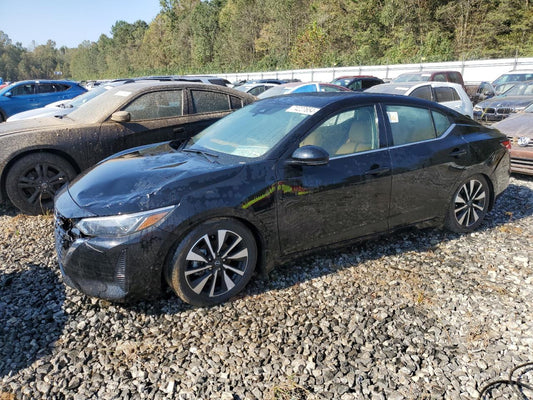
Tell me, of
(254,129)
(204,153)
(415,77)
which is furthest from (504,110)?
(204,153)

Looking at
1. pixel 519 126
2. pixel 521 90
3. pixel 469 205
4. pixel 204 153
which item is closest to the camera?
pixel 204 153

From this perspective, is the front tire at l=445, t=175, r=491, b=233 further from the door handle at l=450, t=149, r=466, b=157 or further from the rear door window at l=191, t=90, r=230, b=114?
the rear door window at l=191, t=90, r=230, b=114

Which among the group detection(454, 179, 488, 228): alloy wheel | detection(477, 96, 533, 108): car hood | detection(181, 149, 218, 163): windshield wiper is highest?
detection(181, 149, 218, 163): windshield wiper

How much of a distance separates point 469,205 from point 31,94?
14.6 m

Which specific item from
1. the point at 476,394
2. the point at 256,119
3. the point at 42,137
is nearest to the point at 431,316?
the point at 476,394

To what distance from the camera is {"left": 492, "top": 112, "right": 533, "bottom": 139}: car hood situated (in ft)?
21.9

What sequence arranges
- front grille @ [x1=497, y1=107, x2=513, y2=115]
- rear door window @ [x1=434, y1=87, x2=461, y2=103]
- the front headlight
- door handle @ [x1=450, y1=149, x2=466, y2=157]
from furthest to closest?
front grille @ [x1=497, y1=107, x2=513, y2=115] → rear door window @ [x1=434, y1=87, x2=461, y2=103] → door handle @ [x1=450, y1=149, x2=466, y2=157] → the front headlight

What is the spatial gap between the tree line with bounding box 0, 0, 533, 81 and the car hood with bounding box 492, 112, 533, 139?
84.1 feet

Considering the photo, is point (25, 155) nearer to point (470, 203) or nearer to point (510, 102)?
point (470, 203)

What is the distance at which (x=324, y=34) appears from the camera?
46562mm

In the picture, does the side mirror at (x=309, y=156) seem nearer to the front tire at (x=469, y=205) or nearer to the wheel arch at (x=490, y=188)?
the front tire at (x=469, y=205)

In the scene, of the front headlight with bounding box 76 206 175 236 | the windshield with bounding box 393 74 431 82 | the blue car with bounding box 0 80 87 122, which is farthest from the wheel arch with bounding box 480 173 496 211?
the blue car with bounding box 0 80 87 122

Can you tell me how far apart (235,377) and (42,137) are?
4041mm

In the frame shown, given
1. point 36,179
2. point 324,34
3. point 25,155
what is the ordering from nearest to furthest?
point 25,155 → point 36,179 → point 324,34
